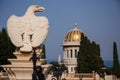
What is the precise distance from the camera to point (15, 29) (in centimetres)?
1900

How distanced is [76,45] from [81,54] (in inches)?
518

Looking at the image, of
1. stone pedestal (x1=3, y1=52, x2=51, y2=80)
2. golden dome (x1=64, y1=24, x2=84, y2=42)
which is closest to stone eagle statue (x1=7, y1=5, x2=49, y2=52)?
stone pedestal (x1=3, y1=52, x2=51, y2=80)

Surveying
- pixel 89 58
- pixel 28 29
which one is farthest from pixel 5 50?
pixel 28 29

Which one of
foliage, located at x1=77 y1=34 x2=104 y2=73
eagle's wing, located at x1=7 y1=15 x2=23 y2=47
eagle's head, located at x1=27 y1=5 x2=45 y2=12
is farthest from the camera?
foliage, located at x1=77 y1=34 x2=104 y2=73

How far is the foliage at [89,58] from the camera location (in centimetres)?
3338

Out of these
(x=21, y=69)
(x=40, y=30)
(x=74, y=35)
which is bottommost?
(x=21, y=69)

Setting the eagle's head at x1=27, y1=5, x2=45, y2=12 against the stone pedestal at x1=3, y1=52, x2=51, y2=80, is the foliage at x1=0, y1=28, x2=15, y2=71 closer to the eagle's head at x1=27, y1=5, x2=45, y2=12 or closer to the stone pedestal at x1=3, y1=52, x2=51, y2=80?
the eagle's head at x1=27, y1=5, x2=45, y2=12

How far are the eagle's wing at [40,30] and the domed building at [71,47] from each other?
2830cm

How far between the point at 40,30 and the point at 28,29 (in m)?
0.50

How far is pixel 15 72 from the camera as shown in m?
17.8

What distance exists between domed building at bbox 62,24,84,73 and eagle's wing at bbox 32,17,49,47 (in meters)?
28.3

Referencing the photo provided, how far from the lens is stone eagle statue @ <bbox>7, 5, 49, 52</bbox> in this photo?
61.3 feet

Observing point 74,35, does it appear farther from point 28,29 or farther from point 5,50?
point 28,29

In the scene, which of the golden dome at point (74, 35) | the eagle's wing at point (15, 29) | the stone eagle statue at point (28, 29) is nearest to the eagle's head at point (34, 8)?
the stone eagle statue at point (28, 29)
